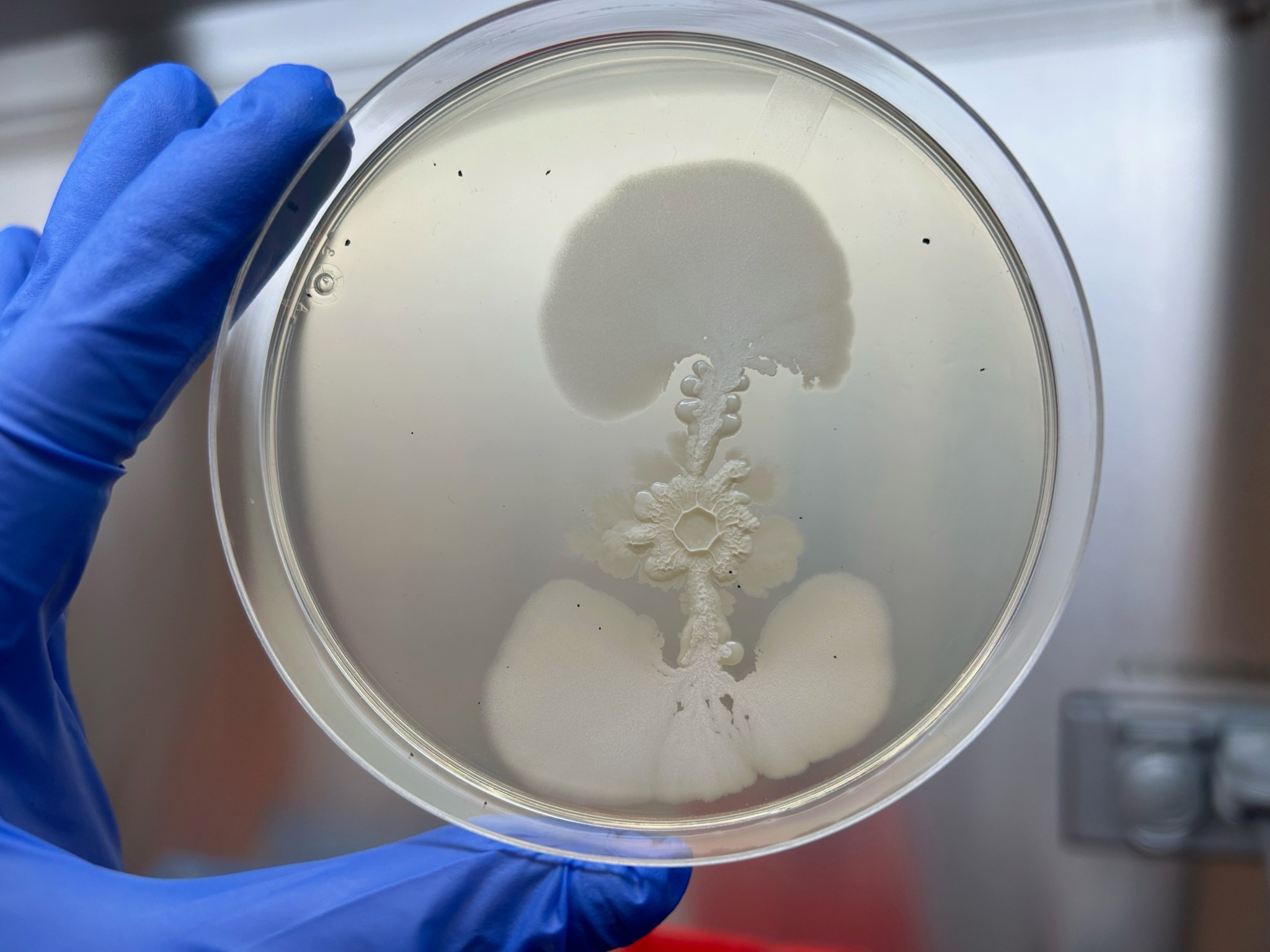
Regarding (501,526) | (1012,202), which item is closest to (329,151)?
(501,526)

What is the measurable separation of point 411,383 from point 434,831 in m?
0.53

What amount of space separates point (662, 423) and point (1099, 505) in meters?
0.65

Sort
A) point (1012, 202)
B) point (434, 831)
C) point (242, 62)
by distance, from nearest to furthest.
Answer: point (1012, 202) < point (434, 831) < point (242, 62)

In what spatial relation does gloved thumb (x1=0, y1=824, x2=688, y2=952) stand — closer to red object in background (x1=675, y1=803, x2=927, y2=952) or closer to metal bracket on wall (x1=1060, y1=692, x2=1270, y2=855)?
red object in background (x1=675, y1=803, x2=927, y2=952)

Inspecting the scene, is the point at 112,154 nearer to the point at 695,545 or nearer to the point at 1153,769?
the point at 695,545

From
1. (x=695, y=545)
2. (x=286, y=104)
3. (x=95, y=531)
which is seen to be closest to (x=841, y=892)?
(x=695, y=545)

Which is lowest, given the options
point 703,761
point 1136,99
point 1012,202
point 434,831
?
point 434,831

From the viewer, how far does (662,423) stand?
0.81m

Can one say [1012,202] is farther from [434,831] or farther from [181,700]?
[181,700]

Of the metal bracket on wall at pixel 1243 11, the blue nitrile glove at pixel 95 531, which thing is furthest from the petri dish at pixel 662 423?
the metal bracket on wall at pixel 1243 11

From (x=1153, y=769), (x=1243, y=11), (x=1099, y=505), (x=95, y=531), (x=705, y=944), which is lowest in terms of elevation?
(x=705, y=944)

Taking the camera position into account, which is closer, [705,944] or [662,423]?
[662,423]

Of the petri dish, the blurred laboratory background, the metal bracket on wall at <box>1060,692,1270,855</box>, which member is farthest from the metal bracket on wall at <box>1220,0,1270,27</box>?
the metal bracket on wall at <box>1060,692,1270,855</box>

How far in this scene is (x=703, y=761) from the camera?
2.69ft
